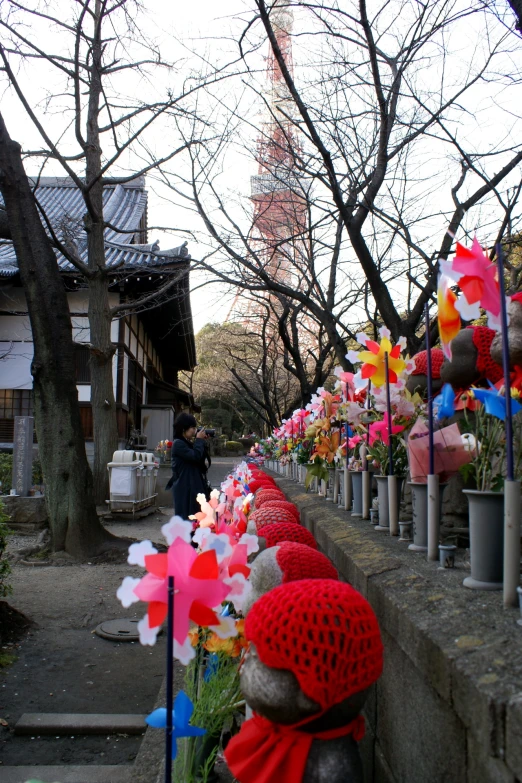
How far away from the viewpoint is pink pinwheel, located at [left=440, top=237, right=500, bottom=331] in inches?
55.3

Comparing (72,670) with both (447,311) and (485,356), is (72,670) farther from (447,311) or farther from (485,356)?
(447,311)

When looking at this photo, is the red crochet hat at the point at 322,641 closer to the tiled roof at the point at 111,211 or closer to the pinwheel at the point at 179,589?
the pinwheel at the point at 179,589

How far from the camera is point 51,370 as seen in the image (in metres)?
7.80

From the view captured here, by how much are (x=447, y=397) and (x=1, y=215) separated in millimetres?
7986

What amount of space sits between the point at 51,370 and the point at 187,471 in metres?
2.16

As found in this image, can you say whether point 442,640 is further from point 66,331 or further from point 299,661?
point 66,331

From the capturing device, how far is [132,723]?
3.54 metres

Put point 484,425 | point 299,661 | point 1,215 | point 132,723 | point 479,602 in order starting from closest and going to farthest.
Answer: point 299,661 → point 479,602 → point 484,425 → point 132,723 → point 1,215

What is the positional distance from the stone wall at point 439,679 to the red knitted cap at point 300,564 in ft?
0.59

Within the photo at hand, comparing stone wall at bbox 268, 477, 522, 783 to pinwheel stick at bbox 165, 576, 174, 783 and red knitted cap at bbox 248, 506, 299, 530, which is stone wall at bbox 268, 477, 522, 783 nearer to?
red knitted cap at bbox 248, 506, 299, 530

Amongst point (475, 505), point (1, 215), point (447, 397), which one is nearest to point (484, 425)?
point (447, 397)

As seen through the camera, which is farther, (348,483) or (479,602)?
(348,483)

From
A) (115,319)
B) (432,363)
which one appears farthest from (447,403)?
(115,319)

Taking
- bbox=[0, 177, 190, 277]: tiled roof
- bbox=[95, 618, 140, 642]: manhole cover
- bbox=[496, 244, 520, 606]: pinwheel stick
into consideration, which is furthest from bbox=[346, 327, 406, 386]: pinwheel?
bbox=[0, 177, 190, 277]: tiled roof
